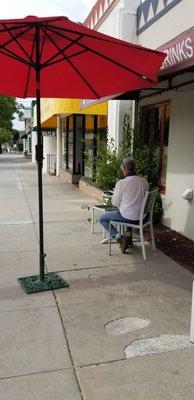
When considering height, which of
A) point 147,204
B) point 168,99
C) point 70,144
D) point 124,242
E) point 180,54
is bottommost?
point 124,242

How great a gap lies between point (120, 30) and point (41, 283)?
597 cm

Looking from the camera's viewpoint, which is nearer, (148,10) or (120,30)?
(148,10)

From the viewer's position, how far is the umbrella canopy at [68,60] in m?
3.85

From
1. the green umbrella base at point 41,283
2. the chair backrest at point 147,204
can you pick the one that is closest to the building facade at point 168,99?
the chair backrest at point 147,204

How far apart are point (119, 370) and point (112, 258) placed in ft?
8.89

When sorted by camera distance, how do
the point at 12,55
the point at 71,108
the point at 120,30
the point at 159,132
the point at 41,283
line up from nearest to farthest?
the point at 12,55
the point at 41,283
the point at 159,132
the point at 120,30
the point at 71,108

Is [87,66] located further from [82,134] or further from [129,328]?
[82,134]

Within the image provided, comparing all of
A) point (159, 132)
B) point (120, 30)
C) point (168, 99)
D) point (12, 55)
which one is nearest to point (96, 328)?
point (12, 55)

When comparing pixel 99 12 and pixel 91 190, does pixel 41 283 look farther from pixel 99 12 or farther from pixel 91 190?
pixel 99 12

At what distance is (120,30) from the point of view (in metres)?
8.61

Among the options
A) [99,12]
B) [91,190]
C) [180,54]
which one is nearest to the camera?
[180,54]

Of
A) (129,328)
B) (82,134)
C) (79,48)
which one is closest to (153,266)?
(129,328)

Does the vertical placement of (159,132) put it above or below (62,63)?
below

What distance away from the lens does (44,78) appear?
17.2ft
